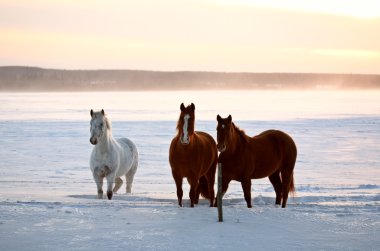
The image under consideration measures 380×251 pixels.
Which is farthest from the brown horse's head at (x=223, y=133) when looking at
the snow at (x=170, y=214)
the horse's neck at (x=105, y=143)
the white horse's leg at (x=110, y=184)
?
the white horse's leg at (x=110, y=184)

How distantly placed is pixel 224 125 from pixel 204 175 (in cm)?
137

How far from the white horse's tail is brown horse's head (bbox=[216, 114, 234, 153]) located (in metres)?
2.66

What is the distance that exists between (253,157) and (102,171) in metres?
2.81

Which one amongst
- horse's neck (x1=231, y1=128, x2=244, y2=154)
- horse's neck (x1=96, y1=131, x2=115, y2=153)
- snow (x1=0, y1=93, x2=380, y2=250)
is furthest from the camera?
horse's neck (x1=96, y1=131, x2=115, y2=153)

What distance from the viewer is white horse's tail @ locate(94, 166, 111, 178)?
956 centimetres

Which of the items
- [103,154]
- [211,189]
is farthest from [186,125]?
[103,154]

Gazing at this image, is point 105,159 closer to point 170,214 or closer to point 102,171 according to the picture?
point 102,171

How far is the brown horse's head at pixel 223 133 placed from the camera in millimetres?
7662

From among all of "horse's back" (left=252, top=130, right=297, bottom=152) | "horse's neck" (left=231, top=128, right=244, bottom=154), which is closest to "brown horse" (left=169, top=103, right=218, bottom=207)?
"horse's neck" (left=231, top=128, right=244, bottom=154)

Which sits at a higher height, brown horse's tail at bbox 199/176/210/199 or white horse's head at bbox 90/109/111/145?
white horse's head at bbox 90/109/111/145

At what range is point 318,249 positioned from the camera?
5770 mm

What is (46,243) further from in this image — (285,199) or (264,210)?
(285,199)

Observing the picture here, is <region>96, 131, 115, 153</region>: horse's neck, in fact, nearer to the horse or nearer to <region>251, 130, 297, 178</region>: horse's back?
the horse

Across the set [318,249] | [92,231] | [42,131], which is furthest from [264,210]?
[42,131]
